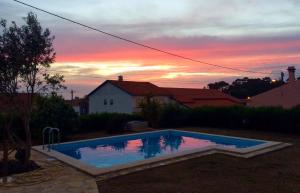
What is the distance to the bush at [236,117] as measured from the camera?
21.7m

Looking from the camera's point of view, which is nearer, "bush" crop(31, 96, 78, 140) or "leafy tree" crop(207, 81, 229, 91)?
"bush" crop(31, 96, 78, 140)

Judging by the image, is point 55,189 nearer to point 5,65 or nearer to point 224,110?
point 5,65

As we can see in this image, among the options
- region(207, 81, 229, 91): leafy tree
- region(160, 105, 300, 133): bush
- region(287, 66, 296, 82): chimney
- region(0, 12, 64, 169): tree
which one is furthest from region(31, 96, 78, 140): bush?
region(207, 81, 229, 91): leafy tree

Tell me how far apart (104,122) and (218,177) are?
52.7 feet

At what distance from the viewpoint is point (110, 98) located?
46.6 metres

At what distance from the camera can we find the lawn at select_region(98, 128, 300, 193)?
896 cm

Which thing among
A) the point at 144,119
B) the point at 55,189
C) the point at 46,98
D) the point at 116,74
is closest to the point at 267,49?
the point at 144,119

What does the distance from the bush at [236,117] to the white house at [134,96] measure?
1478cm

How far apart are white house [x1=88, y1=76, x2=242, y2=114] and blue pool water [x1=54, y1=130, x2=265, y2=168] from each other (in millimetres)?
19034

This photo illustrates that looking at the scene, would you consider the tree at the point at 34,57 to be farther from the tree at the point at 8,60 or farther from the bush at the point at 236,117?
the bush at the point at 236,117

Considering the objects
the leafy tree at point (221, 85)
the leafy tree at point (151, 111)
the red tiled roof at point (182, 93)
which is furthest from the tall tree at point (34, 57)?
the leafy tree at point (221, 85)

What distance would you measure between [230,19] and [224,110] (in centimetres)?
743

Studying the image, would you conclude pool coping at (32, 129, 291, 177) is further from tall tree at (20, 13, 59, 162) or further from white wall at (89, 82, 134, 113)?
white wall at (89, 82, 134, 113)

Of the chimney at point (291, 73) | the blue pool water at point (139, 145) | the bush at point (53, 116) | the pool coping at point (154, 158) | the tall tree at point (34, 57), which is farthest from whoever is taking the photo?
the chimney at point (291, 73)
